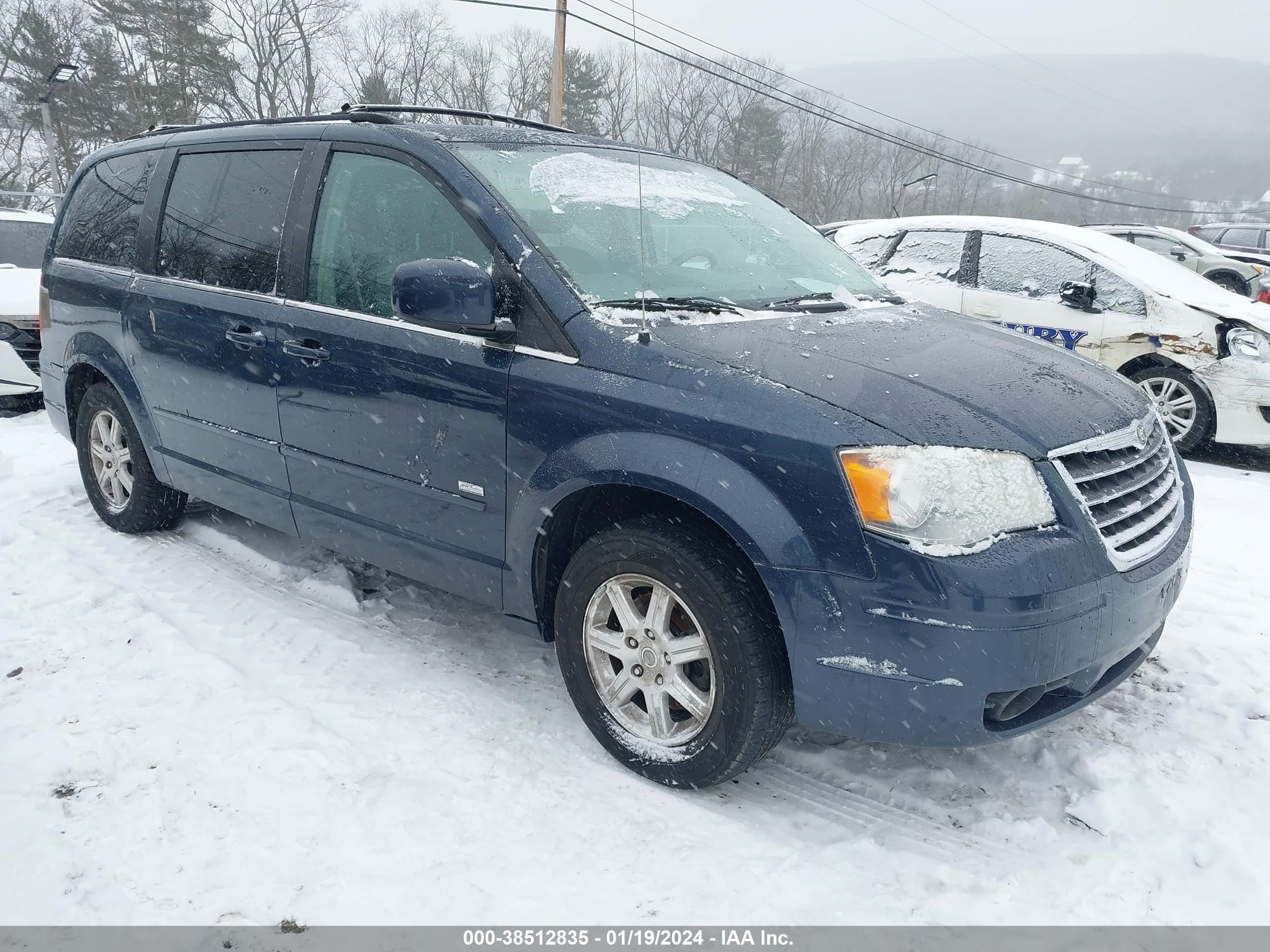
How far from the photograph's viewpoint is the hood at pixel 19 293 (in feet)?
24.2

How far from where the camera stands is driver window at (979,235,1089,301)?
675 centimetres

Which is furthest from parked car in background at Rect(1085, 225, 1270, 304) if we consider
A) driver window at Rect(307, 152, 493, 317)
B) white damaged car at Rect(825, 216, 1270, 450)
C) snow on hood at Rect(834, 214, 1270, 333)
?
driver window at Rect(307, 152, 493, 317)

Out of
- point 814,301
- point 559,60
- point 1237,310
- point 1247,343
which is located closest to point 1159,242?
point 1237,310

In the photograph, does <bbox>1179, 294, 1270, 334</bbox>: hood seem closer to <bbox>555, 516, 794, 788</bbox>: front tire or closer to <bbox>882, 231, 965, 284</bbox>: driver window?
<bbox>882, 231, 965, 284</bbox>: driver window

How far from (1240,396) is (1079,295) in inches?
52.0

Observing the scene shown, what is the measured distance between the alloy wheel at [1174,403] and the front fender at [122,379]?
6.32 m

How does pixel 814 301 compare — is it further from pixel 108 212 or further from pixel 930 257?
pixel 930 257

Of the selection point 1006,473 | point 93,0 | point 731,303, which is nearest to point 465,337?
point 731,303

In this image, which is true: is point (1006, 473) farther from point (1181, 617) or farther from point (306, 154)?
point (306, 154)

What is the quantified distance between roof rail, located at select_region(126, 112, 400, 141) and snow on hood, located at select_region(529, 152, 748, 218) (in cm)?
63

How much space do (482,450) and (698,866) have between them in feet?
4.54

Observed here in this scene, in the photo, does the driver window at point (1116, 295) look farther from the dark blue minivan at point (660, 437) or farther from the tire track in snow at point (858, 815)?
the tire track in snow at point (858, 815)

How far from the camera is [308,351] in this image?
3.28m
